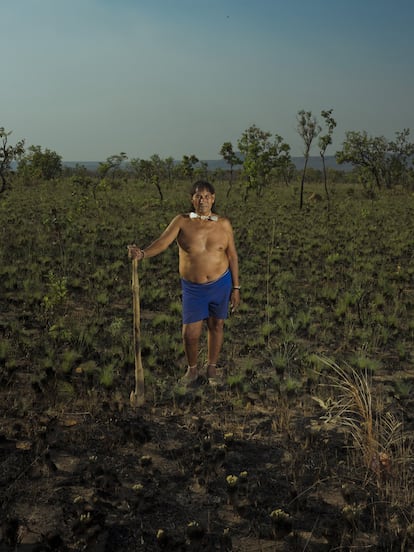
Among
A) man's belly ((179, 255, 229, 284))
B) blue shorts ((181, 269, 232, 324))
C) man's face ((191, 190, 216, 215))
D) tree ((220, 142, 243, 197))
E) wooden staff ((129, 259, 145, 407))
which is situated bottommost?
wooden staff ((129, 259, 145, 407))

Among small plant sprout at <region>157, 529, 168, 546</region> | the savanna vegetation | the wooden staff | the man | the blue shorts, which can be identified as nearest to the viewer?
small plant sprout at <region>157, 529, 168, 546</region>

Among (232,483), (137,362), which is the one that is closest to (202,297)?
(137,362)

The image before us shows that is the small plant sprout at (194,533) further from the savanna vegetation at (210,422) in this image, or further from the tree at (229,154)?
the tree at (229,154)

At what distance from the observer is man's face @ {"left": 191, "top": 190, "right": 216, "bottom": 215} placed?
4332 millimetres

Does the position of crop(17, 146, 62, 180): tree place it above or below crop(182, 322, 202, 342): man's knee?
above

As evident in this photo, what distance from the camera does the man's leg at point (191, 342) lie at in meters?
4.63

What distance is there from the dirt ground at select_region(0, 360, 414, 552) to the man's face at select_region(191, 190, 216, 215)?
1.85 meters

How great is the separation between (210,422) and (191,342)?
2.88ft

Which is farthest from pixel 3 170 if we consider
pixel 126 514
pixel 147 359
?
pixel 126 514

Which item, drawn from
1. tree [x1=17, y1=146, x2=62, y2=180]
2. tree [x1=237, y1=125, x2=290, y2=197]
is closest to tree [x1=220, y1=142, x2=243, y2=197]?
tree [x1=237, y1=125, x2=290, y2=197]

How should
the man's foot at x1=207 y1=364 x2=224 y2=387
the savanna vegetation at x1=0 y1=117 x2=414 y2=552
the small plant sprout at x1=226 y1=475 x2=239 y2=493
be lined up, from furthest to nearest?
the man's foot at x1=207 y1=364 x2=224 y2=387
the small plant sprout at x1=226 y1=475 x2=239 y2=493
the savanna vegetation at x1=0 y1=117 x2=414 y2=552

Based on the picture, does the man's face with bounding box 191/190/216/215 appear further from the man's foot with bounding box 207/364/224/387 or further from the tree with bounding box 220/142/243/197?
the tree with bounding box 220/142/243/197

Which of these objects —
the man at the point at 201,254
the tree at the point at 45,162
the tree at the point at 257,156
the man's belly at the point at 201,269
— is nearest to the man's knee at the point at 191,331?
the man at the point at 201,254

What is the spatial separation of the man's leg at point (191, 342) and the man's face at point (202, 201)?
110 cm
